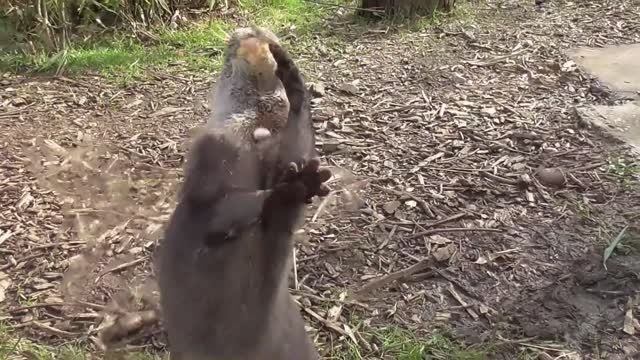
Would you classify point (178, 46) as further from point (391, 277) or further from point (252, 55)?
point (252, 55)

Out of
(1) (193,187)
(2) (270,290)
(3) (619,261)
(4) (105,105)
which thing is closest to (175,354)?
(2) (270,290)

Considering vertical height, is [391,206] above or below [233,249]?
below

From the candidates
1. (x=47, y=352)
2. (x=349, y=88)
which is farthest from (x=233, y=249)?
(x=349, y=88)

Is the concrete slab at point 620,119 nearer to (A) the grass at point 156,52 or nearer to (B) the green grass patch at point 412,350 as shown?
(B) the green grass patch at point 412,350

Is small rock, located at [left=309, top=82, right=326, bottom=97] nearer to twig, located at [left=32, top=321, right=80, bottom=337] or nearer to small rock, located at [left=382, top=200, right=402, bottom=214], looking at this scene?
small rock, located at [left=382, top=200, right=402, bottom=214]

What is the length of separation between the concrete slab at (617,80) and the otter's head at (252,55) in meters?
2.46

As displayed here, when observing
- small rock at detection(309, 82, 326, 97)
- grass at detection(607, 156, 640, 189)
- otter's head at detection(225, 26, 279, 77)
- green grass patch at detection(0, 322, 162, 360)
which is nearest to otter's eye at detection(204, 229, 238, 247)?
otter's head at detection(225, 26, 279, 77)

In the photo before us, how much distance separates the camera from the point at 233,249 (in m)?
1.91

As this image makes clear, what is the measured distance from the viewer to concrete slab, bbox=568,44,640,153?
161 inches

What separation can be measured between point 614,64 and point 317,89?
1.74 meters

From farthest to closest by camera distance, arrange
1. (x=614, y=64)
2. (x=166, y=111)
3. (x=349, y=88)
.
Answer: (x=614, y=64)
(x=349, y=88)
(x=166, y=111)

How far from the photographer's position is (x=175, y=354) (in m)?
2.05

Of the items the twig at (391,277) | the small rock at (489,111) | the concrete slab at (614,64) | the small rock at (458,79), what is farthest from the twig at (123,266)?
the concrete slab at (614,64)

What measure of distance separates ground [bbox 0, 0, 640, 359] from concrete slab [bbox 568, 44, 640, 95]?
116mm
